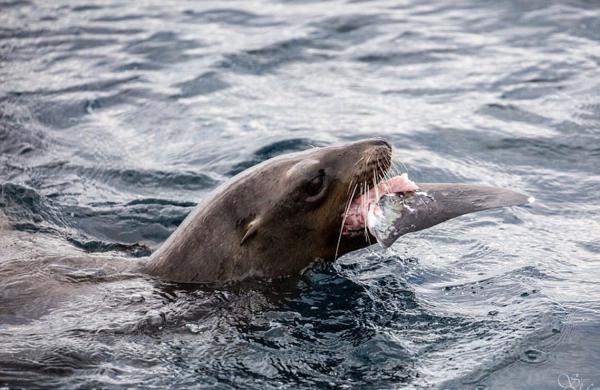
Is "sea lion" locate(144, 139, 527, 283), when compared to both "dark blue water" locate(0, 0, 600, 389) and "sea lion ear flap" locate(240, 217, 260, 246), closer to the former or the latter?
"sea lion ear flap" locate(240, 217, 260, 246)

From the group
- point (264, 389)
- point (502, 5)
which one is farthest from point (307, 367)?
point (502, 5)

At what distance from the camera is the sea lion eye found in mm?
6812

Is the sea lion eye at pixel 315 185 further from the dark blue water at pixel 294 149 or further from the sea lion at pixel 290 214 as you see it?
the dark blue water at pixel 294 149

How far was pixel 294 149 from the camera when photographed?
10.2 metres

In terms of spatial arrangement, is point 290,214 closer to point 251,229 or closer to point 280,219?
point 280,219

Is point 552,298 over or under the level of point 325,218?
under

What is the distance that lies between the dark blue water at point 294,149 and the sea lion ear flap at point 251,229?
329mm

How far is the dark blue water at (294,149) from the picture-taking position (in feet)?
20.4

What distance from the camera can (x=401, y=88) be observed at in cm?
1185

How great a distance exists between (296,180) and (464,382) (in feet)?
5.85

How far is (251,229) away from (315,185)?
52 centimetres

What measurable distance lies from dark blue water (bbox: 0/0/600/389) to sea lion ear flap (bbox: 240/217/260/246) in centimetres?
33

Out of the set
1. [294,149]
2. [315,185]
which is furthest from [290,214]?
[294,149]

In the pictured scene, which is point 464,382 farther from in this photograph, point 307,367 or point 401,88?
point 401,88
